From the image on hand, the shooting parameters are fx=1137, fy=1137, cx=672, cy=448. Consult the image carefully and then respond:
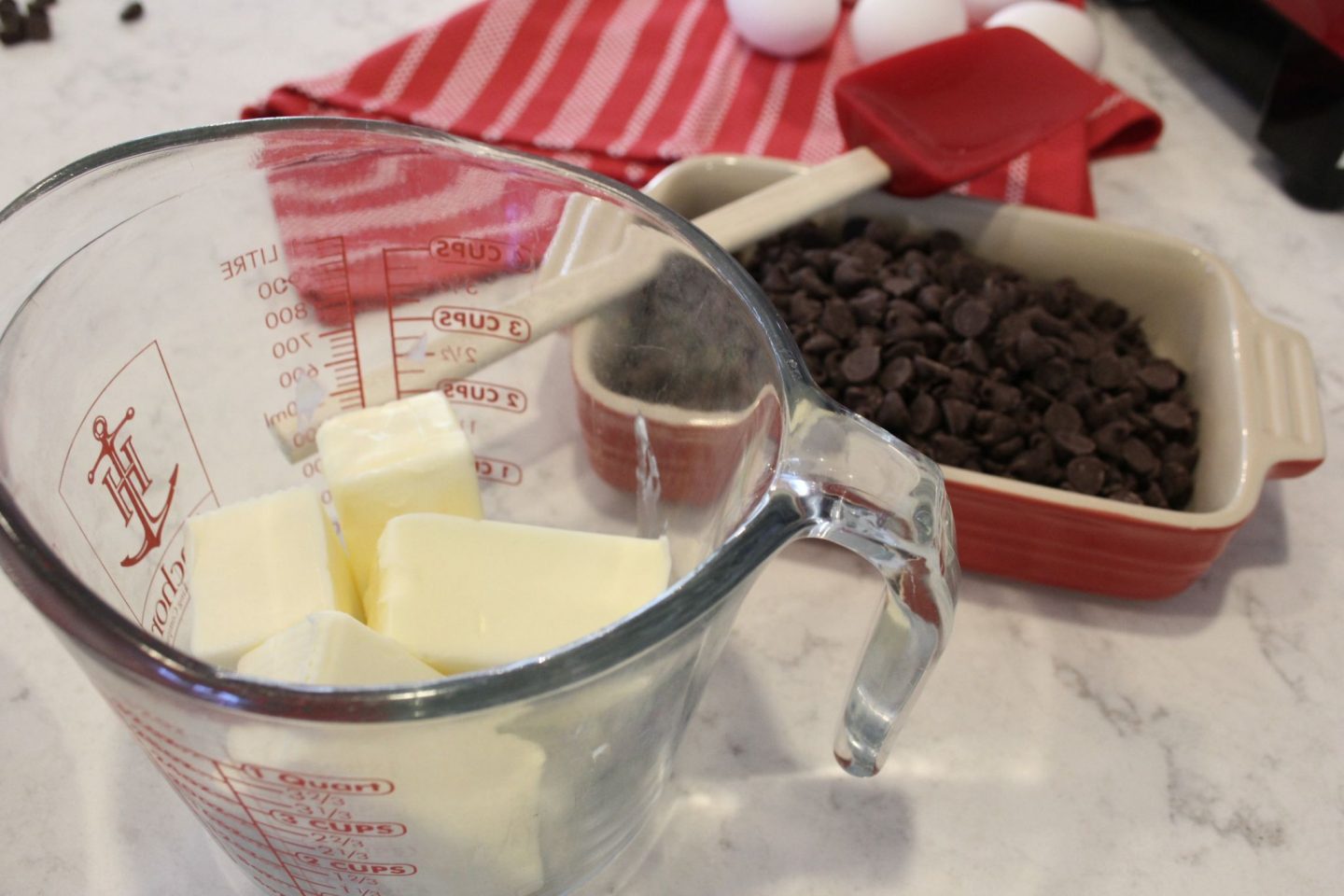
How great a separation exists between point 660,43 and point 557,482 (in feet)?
2.12

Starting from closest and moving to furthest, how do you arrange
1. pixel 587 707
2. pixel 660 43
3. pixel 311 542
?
pixel 587 707 → pixel 311 542 → pixel 660 43

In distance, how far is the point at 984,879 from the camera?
67 centimetres

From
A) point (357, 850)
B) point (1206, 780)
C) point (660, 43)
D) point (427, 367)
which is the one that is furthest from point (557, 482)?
point (660, 43)

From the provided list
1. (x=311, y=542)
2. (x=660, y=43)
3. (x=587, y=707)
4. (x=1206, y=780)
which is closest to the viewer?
(x=587, y=707)

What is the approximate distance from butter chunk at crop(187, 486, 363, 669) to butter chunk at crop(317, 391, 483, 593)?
0.04 meters

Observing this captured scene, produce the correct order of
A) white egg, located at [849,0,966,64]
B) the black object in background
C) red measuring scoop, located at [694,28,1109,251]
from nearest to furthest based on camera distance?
red measuring scoop, located at [694,28,1109,251] < the black object in background < white egg, located at [849,0,966,64]

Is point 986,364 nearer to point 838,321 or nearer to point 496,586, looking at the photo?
point 838,321

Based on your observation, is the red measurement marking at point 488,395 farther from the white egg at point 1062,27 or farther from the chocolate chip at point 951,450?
the white egg at point 1062,27

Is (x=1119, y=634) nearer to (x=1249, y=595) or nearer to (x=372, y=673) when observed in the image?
(x=1249, y=595)

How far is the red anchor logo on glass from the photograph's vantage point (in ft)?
2.03

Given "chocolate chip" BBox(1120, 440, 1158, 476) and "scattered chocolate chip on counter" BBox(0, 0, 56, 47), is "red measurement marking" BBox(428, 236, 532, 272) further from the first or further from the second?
"scattered chocolate chip on counter" BBox(0, 0, 56, 47)

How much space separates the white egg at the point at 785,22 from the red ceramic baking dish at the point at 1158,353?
0.32m

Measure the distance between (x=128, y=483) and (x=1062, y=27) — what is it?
1.03 m

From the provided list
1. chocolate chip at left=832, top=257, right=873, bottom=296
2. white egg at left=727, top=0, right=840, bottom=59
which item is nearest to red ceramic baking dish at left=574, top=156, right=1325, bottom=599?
chocolate chip at left=832, top=257, right=873, bottom=296
